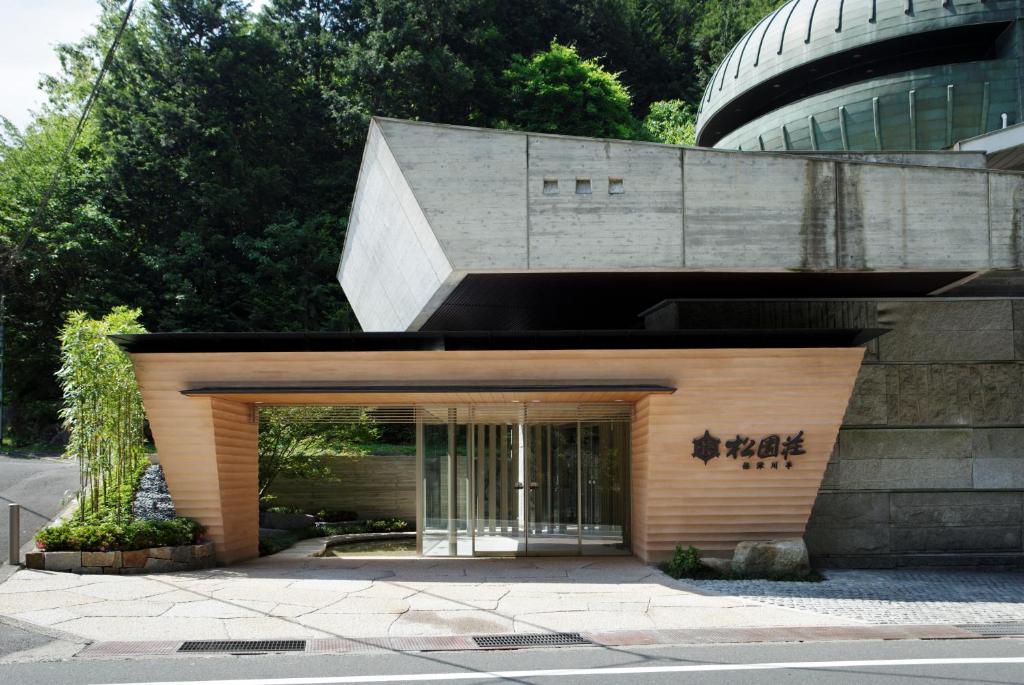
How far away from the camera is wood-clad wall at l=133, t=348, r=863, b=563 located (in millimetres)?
14555

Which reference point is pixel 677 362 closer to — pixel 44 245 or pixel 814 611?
pixel 814 611

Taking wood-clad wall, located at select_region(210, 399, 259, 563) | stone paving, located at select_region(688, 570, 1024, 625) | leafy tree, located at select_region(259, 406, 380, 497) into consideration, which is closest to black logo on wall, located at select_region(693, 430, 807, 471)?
stone paving, located at select_region(688, 570, 1024, 625)

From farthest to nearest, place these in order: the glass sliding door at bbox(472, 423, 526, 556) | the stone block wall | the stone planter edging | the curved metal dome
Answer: the curved metal dome
the glass sliding door at bbox(472, 423, 526, 556)
the stone block wall
the stone planter edging

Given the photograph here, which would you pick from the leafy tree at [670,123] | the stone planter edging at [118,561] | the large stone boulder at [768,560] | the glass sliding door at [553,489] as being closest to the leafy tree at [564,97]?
the leafy tree at [670,123]

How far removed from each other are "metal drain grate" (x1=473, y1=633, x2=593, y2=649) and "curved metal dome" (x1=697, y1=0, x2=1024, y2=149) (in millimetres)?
14879

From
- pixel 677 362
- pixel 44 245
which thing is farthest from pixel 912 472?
pixel 44 245

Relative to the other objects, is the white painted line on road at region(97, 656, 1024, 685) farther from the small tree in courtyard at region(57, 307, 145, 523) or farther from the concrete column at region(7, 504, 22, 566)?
the small tree in courtyard at region(57, 307, 145, 523)

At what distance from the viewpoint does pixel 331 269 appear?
1590 inches

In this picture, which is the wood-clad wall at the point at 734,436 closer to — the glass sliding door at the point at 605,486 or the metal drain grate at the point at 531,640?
the glass sliding door at the point at 605,486

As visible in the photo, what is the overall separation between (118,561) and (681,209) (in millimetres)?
10009

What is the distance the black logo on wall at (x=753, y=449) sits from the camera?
14.8 m

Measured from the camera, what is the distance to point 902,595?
1306 centimetres

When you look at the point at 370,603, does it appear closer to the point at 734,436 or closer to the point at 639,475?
the point at 639,475

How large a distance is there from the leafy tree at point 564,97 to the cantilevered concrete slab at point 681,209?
30.3m
